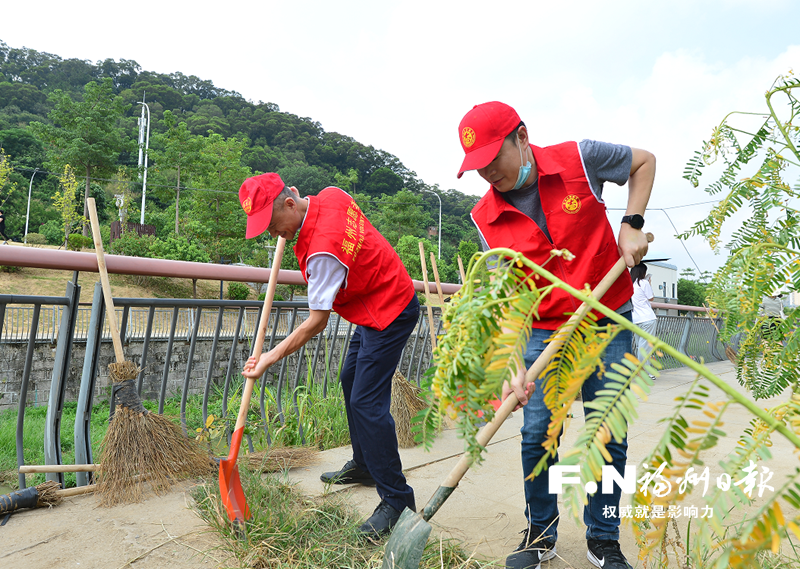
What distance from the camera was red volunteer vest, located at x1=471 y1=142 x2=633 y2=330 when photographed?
1859 millimetres

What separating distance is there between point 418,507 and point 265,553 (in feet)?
2.78

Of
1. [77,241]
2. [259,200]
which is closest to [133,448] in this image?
[259,200]

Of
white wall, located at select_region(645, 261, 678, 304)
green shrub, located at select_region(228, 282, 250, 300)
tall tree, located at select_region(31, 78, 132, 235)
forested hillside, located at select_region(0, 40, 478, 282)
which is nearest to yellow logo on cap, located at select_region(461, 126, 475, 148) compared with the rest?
forested hillside, located at select_region(0, 40, 478, 282)

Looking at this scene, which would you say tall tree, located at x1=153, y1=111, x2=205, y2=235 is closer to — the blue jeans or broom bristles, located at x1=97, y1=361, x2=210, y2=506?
broom bristles, located at x1=97, y1=361, x2=210, y2=506

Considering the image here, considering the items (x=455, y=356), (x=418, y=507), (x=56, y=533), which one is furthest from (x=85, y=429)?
(x=455, y=356)

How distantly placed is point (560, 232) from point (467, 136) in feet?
1.58

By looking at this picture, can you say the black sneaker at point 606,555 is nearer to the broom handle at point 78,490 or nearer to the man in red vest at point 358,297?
the man in red vest at point 358,297

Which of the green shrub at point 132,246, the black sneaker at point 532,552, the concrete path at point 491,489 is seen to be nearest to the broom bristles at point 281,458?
the concrete path at point 491,489

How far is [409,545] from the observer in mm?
1614

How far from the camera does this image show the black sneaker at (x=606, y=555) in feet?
6.03

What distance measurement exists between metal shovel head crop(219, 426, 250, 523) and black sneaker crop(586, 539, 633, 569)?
1.31 metres

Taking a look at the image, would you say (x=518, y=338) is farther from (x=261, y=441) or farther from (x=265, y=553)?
(x=261, y=441)

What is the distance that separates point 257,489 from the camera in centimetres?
224

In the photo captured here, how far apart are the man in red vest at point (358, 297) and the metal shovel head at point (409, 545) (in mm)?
462
